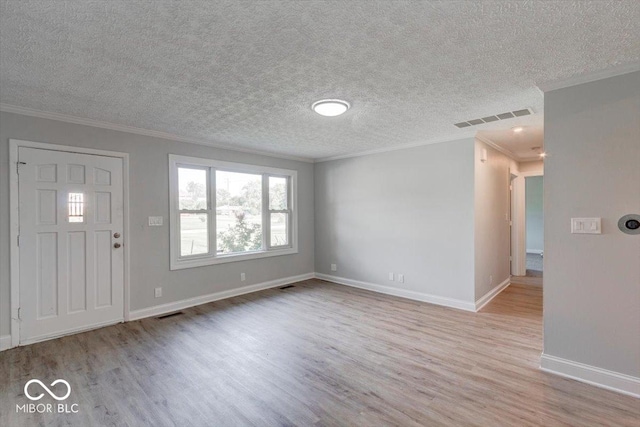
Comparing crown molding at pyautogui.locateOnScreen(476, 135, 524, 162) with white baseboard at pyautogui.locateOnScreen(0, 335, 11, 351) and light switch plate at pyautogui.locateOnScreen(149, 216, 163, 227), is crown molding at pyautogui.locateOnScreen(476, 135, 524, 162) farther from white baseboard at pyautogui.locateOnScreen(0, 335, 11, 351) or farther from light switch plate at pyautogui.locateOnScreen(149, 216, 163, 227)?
white baseboard at pyautogui.locateOnScreen(0, 335, 11, 351)

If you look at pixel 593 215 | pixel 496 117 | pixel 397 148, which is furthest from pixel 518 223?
pixel 593 215

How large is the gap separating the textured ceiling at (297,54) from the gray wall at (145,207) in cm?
30

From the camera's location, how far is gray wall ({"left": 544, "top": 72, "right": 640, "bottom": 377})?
7.28ft

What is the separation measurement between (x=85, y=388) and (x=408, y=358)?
8.96ft

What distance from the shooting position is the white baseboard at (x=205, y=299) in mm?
3920

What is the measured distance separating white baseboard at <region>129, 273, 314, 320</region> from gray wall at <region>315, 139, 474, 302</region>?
89 cm

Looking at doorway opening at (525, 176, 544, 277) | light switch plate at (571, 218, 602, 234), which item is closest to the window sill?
light switch plate at (571, 218, 602, 234)

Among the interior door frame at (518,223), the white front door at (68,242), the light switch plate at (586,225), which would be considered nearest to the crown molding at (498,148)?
the interior door frame at (518,223)

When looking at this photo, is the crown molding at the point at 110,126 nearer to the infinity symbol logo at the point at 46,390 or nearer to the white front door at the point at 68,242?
the white front door at the point at 68,242

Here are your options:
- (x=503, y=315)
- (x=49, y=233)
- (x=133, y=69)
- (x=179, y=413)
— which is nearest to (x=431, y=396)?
(x=179, y=413)

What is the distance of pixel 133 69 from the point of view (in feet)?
7.39

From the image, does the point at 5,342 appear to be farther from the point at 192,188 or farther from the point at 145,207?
the point at 192,188

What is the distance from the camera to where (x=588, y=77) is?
2.35 m

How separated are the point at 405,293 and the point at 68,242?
4.59 m
